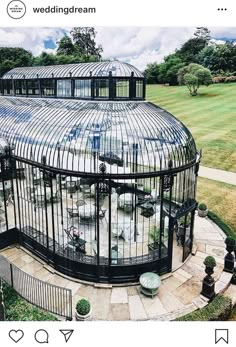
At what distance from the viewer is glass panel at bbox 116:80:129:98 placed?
26.5ft

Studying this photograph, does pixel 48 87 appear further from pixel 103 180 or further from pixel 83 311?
pixel 83 311

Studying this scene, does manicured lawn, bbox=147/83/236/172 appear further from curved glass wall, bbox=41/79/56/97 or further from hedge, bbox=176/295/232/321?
hedge, bbox=176/295/232/321

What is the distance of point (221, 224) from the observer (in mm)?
10172

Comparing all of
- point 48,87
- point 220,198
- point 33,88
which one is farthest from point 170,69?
point 48,87

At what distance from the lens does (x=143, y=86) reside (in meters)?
8.52

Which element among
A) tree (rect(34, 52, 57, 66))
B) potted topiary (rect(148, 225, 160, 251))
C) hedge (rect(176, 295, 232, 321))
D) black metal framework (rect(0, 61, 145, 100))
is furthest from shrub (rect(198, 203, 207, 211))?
tree (rect(34, 52, 57, 66))

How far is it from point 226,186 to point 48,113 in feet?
30.7

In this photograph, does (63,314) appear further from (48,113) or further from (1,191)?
(48,113)

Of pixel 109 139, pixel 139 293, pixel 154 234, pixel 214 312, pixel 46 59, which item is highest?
pixel 46 59

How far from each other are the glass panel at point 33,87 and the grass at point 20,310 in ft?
25.3

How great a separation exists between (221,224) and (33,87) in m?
8.76

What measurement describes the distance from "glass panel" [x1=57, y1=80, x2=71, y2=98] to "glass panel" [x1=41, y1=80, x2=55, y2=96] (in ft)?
1.26

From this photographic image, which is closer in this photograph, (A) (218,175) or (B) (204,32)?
(B) (204,32)

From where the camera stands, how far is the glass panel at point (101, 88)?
8.20 meters
